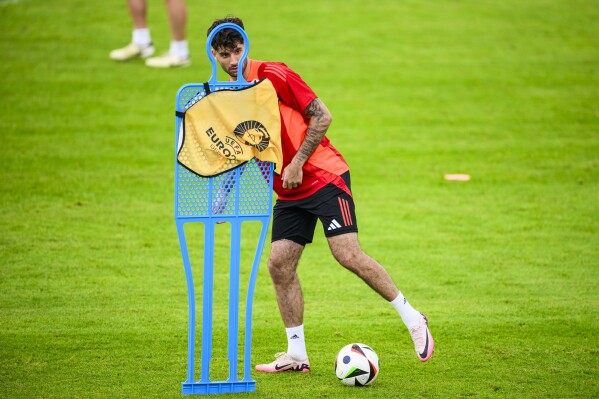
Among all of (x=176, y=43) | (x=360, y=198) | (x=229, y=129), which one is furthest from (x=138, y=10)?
(x=229, y=129)

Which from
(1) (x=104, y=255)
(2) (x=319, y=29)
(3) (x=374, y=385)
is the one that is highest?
(2) (x=319, y=29)

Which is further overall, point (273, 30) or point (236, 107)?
point (273, 30)

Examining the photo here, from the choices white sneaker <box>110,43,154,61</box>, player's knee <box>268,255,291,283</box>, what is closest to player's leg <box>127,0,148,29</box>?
white sneaker <box>110,43,154,61</box>

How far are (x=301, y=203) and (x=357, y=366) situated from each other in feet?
3.82

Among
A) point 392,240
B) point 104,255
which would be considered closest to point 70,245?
point 104,255

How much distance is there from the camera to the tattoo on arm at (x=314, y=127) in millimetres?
5535

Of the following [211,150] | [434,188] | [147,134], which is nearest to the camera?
[211,150]

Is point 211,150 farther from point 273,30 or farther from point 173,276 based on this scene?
point 273,30

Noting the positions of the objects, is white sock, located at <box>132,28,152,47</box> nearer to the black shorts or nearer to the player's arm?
the black shorts

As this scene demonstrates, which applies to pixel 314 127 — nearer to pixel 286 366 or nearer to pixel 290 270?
pixel 290 270

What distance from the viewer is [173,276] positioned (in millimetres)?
8117

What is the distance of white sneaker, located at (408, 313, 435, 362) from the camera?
5625 mm

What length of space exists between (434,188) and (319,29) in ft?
21.7

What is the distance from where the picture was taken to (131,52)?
1475 centimetres
